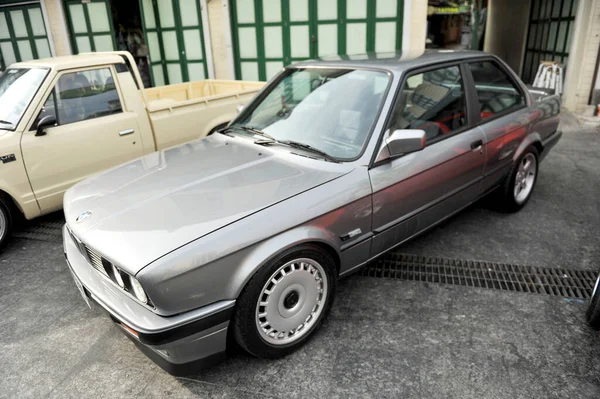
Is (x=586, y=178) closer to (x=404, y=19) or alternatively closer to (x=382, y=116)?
(x=382, y=116)

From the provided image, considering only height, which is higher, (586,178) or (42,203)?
(42,203)

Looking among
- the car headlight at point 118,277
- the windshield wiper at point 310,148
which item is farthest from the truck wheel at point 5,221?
the windshield wiper at point 310,148

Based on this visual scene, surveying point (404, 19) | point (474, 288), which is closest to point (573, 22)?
point (404, 19)

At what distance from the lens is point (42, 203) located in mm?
4469

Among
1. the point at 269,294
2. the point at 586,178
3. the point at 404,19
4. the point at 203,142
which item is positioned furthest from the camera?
the point at 404,19

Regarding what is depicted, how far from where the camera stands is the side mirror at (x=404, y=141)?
9.77 ft

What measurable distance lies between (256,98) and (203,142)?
65 centimetres

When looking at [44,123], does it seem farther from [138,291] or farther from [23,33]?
[23,33]

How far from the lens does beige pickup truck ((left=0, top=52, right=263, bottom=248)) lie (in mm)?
4309

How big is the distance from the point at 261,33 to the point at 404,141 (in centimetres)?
814

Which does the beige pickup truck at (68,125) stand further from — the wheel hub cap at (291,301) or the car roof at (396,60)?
the wheel hub cap at (291,301)

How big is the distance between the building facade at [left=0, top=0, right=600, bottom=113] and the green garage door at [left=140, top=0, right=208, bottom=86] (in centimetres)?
2

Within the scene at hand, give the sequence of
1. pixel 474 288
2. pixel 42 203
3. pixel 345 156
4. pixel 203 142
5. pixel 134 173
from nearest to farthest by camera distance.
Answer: pixel 345 156
pixel 134 173
pixel 474 288
pixel 203 142
pixel 42 203

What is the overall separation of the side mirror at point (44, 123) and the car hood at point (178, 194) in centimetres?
151
